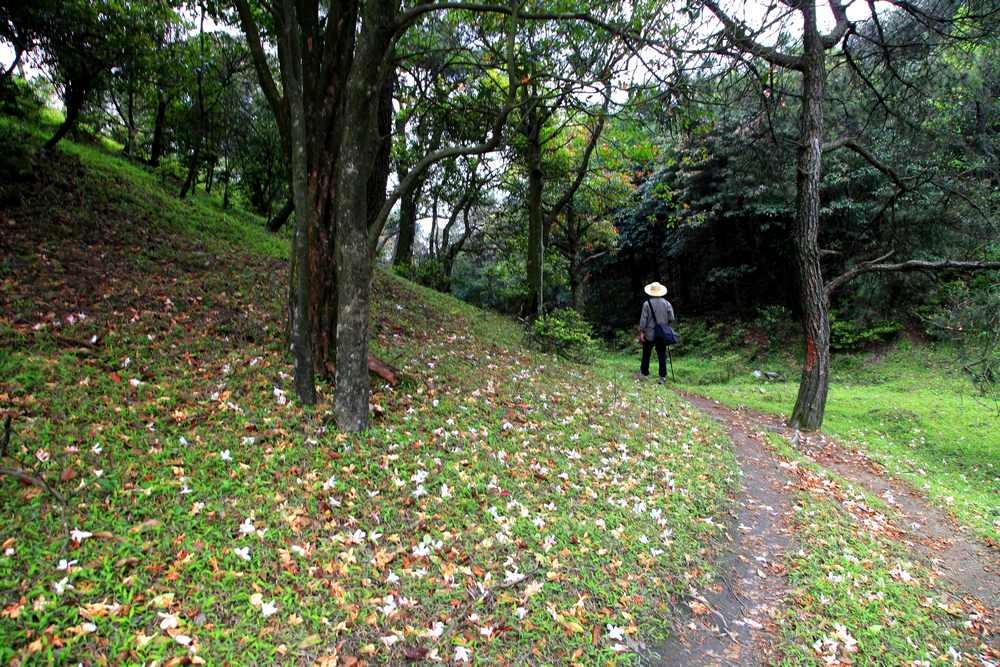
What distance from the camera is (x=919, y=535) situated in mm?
5445

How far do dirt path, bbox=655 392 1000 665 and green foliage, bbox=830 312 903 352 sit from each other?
9.22 meters

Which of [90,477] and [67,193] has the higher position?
[67,193]

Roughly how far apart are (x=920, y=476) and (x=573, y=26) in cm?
849

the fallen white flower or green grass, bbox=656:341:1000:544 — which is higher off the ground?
green grass, bbox=656:341:1000:544

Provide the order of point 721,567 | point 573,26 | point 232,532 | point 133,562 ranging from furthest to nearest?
point 573,26 → point 721,567 → point 232,532 → point 133,562

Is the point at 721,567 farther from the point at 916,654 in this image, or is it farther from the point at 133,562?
the point at 133,562

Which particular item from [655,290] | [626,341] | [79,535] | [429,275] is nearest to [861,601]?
[79,535]

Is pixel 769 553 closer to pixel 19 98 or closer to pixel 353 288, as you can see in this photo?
pixel 353 288

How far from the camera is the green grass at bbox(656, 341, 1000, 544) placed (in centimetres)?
729

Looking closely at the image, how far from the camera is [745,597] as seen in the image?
3941mm

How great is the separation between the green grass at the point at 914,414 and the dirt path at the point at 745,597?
7.77ft

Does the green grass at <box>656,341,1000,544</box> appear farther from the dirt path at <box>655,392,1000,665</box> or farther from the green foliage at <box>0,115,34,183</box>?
the green foliage at <box>0,115,34,183</box>

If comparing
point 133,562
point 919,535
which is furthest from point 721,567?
point 133,562

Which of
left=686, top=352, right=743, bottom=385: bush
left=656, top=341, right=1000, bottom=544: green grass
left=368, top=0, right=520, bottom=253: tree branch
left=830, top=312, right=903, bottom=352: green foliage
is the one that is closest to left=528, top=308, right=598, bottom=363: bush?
left=656, top=341, right=1000, bottom=544: green grass
